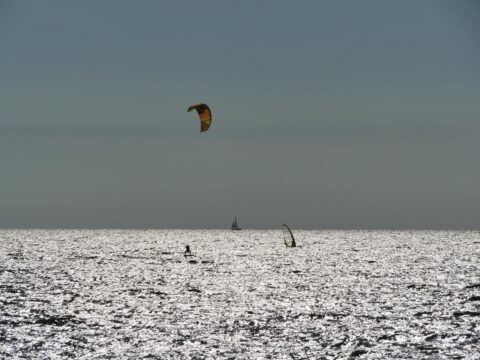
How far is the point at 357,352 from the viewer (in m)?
15.9

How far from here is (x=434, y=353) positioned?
15328mm

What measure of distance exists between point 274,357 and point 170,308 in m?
7.60

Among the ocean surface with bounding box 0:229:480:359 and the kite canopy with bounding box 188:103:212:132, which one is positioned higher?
the kite canopy with bounding box 188:103:212:132

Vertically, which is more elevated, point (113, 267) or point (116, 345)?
point (113, 267)

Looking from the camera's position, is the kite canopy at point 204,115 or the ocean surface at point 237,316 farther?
the kite canopy at point 204,115

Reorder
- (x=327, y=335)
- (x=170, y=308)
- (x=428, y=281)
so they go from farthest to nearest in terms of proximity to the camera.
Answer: (x=428, y=281)
(x=170, y=308)
(x=327, y=335)

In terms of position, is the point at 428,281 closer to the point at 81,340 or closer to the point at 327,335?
the point at 327,335

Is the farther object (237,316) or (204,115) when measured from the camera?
(204,115)

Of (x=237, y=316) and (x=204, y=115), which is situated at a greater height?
(x=204, y=115)

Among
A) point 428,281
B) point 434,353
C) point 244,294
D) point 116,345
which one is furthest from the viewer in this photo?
point 428,281

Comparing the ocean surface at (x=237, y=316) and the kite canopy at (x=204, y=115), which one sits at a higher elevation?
the kite canopy at (x=204, y=115)

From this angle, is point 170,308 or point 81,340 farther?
point 170,308

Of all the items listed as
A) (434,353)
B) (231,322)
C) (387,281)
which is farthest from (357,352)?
(387,281)

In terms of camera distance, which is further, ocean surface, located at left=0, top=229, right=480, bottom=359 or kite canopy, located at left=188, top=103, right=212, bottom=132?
kite canopy, located at left=188, top=103, right=212, bottom=132
